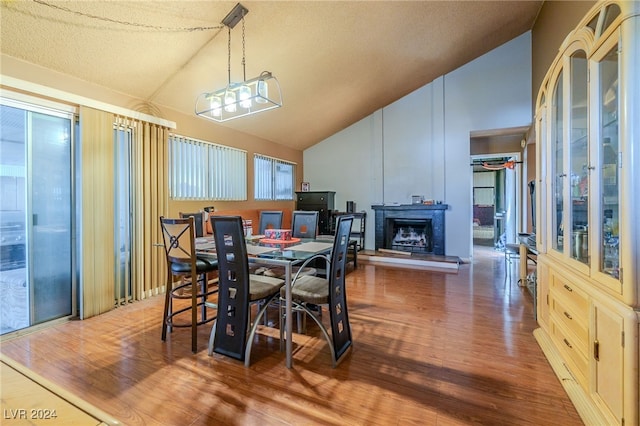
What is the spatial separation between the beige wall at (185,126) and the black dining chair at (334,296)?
262 cm

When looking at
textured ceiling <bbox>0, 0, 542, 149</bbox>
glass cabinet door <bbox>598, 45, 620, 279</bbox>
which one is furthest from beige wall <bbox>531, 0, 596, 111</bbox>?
glass cabinet door <bbox>598, 45, 620, 279</bbox>

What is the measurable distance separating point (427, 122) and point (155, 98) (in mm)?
4867

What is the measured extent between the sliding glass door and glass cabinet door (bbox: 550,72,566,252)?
173 inches

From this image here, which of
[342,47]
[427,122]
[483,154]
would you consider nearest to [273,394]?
[342,47]

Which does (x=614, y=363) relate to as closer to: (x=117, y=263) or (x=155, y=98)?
(x=117, y=263)

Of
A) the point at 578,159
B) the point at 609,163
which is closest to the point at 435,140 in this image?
the point at 578,159

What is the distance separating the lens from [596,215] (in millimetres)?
1531

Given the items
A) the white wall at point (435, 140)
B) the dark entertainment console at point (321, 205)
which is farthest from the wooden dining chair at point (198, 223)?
the white wall at point (435, 140)

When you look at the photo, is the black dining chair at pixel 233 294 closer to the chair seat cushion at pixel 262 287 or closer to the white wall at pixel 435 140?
the chair seat cushion at pixel 262 287

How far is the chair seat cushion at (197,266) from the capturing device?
2.45m

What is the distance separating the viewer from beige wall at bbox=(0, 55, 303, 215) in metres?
2.61

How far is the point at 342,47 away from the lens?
3799 millimetres

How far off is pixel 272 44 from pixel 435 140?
3839 millimetres

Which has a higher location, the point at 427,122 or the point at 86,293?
the point at 427,122
